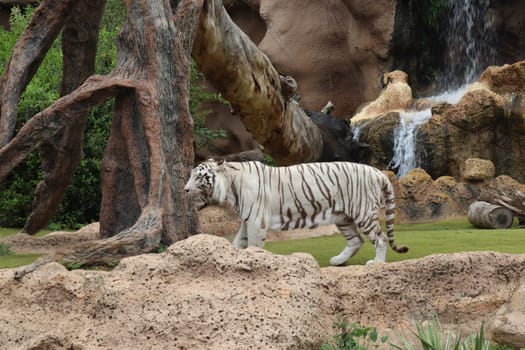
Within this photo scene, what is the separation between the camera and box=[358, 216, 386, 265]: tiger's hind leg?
623cm

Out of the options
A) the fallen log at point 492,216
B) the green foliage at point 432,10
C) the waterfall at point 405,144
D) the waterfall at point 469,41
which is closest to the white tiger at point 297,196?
the fallen log at point 492,216

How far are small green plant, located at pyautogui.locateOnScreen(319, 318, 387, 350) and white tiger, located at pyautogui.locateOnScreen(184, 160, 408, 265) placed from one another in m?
1.39

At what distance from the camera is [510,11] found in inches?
668

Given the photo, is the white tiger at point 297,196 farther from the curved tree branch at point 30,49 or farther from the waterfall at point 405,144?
the waterfall at point 405,144

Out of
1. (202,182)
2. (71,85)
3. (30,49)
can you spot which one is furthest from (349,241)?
(71,85)

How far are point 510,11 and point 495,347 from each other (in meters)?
13.7

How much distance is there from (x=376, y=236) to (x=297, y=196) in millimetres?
732

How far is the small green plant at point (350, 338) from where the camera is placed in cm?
466

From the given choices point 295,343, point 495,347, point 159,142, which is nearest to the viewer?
point 295,343

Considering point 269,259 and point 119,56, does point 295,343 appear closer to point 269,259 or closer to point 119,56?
point 269,259

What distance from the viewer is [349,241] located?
255 inches

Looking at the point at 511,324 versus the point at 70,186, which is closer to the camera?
the point at 511,324

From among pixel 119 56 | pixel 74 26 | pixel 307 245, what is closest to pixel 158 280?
pixel 119 56

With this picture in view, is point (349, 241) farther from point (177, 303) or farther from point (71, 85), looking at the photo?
point (71, 85)
